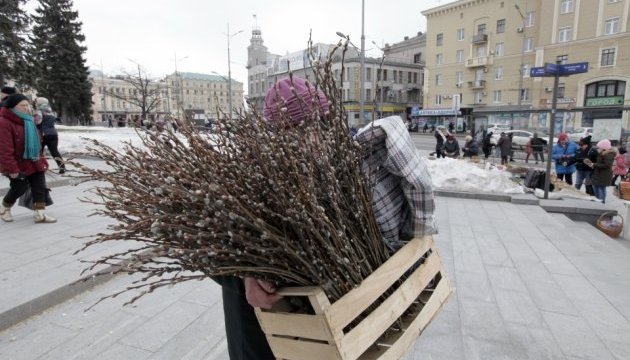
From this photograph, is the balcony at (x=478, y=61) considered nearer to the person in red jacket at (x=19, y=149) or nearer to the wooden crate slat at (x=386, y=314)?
the person in red jacket at (x=19, y=149)

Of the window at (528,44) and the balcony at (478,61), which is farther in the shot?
the balcony at (478,61)

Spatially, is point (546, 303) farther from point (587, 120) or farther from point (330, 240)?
point (587, 120)

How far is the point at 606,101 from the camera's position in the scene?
103 feet

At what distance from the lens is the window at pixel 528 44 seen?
36281mm

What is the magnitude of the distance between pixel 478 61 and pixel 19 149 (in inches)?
1668

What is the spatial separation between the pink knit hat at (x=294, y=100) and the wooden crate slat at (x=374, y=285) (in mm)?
610

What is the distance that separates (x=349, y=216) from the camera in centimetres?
138

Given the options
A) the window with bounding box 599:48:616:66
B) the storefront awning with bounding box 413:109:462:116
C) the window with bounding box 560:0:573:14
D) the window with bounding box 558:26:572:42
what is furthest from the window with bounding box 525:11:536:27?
the storefront awning with bounding box 413:109:462:116

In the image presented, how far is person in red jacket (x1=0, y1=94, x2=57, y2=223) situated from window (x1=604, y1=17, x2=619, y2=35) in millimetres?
39984

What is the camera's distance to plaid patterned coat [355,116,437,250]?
143cm

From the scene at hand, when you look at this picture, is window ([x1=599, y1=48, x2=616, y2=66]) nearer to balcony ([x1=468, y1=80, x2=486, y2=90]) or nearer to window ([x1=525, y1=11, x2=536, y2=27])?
window ([x1=525, y1=11, x2=536, y2=27])

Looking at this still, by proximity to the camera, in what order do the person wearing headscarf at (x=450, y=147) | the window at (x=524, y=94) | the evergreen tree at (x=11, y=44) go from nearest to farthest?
the person wearing headscarf at (x=450, y=147), the evergreen tree at (x=11, y=44), the window at (x=524, y=94)

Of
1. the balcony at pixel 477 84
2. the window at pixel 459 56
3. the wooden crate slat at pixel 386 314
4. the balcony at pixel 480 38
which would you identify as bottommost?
the wooden crate slat at pixel 386 314

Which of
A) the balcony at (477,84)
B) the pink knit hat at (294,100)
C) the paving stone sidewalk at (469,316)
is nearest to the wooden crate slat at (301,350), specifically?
the pink knit hat at (294,100)
